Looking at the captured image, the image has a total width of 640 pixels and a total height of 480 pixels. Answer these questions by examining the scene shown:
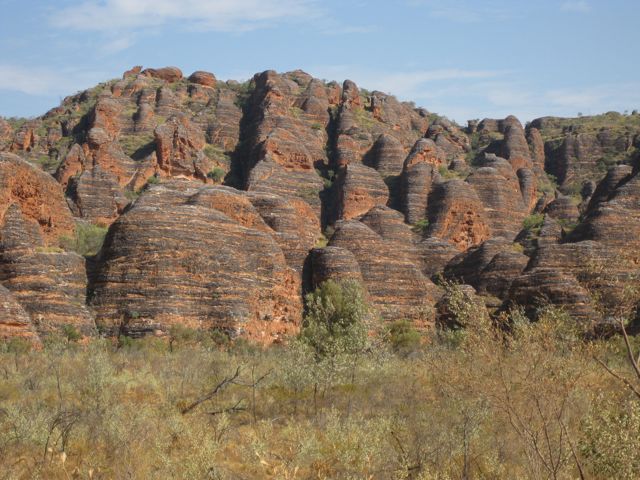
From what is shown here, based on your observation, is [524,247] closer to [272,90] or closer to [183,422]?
[272,90]

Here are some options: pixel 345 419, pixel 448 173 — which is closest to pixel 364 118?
pixel 448 173

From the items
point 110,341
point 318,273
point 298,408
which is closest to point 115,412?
point 298,408

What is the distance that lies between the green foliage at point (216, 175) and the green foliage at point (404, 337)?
111 ft

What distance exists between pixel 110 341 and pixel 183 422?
52.9 feet

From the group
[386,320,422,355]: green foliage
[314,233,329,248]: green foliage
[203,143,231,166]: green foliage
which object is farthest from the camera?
[203,143,231,166]: green foliage

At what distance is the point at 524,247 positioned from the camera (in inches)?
2208

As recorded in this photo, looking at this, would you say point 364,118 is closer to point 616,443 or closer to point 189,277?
point 189,277

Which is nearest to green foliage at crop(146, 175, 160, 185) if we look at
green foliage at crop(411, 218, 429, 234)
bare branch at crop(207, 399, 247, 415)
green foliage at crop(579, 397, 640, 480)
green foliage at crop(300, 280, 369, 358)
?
green foliage at crop(411, 218, 429, 234)

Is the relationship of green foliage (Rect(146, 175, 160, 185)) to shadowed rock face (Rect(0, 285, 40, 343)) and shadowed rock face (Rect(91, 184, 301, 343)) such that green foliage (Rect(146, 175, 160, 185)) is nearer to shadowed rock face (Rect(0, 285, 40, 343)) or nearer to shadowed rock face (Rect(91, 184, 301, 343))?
shadowed rock face (Rect(91, 184, 301, 343))

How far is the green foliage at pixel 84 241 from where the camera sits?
134 feet

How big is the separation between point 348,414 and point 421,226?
45.3m

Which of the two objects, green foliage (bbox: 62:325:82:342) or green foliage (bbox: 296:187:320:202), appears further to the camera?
green foliage (bbox: 296:187:320:202)

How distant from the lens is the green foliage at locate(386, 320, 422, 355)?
Answer: 35.4 m

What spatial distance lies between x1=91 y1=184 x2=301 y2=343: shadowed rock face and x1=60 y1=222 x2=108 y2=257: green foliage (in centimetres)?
692
